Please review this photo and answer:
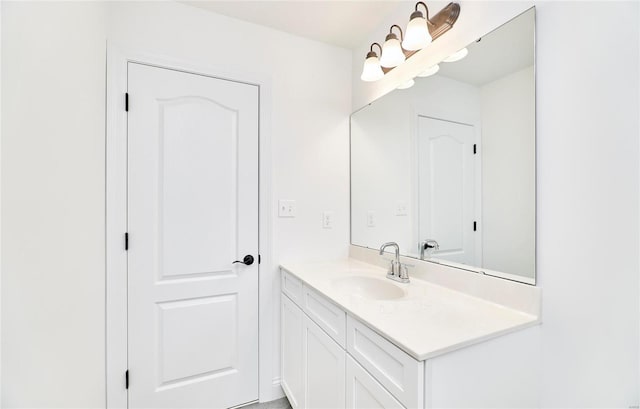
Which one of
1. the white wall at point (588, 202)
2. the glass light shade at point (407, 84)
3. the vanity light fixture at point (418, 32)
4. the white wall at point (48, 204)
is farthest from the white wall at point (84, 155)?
the white wall at point (588, 202)

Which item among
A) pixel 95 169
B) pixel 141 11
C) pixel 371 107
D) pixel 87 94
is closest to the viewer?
pixel 87 94

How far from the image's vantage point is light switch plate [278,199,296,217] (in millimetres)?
1877

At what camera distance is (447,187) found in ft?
4.74

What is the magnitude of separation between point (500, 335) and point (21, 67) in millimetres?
1485

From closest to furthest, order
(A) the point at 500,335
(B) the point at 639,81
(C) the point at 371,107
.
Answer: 1. (B) the point at 639,81
2. (A) the point at 500,335
3. (C) the point at 371,107

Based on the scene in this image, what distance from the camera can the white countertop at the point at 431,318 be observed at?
833mm

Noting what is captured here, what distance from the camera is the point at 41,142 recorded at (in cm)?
70

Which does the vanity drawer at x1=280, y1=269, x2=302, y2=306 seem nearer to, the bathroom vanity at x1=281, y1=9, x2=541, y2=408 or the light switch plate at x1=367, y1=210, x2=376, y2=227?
the bathroom vanity at x1=281, y1=9, x2=541, y2=408

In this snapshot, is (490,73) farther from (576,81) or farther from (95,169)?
(95,169)

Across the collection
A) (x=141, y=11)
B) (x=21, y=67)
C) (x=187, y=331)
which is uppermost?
(x=141, y=11)

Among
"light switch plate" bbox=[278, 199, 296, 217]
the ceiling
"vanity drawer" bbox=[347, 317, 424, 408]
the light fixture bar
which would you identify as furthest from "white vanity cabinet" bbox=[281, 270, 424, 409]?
the ceiling

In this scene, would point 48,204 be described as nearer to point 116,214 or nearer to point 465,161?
point 116,214

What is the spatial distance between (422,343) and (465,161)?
2.96 ft

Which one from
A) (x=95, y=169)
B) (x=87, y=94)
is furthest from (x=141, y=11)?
(x=95, y=169)
